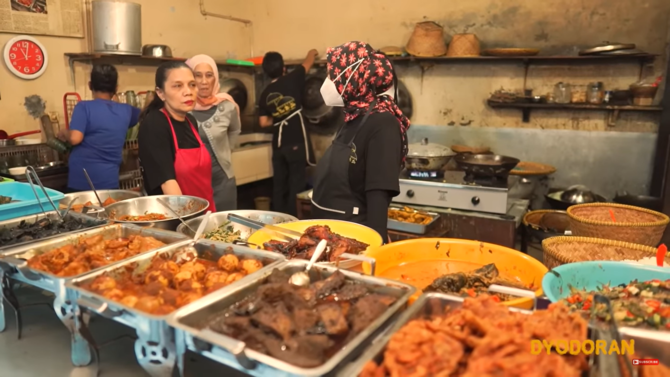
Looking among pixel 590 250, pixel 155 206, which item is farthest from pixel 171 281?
pixel 590 250

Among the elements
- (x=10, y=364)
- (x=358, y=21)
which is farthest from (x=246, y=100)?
(x=10, y=364)

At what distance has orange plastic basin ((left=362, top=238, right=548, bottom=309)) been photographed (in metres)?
1.82

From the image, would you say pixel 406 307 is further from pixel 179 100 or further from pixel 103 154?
pixel 103 154

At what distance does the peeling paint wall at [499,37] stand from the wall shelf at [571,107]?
70 mm

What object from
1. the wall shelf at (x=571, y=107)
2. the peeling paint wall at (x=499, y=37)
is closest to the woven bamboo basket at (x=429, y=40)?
the peeling paint wall at (x=499, y=37)

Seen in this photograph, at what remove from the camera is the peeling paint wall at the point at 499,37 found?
15.1 feet

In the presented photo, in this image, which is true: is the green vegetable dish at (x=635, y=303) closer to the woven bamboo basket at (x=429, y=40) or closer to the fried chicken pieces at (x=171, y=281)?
the fried chicken pieces at (x=171, y=281)

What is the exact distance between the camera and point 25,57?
4.51m

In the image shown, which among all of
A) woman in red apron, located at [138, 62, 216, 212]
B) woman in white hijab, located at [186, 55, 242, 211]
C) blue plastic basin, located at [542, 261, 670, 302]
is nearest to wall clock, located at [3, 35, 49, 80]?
woman in white hijab, located at [186, 55, 242, 211]

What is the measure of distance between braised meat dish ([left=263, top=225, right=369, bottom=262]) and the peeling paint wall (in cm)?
396

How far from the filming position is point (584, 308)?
4.35ft

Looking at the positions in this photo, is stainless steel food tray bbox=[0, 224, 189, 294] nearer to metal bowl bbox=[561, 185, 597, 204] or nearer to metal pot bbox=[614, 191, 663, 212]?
metal bowl bbox=[561, 185, 597, 204]

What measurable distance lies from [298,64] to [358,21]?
3.17ft

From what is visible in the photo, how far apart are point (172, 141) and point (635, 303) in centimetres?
243
